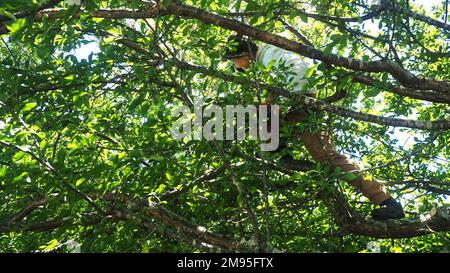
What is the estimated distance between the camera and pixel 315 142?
4211 millimetres

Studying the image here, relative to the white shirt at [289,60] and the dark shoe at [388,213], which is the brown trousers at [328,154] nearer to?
the dark shoe at [388,213]

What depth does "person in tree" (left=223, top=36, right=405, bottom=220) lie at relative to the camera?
395 centimetres

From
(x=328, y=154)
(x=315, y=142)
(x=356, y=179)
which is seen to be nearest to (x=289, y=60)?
(x=315, y=142)

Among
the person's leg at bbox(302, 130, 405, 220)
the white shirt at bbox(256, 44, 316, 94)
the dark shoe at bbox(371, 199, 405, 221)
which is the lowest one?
the dark shoe at bbox(371, 199, 405, 221)

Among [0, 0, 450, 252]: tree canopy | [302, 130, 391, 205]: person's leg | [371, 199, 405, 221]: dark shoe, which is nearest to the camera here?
[0, 0, 450, 252]: tree canopy

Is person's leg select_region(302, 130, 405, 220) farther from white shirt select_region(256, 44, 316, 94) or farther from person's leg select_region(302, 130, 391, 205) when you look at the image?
white shirt select_region(256, 44, 316, 94)

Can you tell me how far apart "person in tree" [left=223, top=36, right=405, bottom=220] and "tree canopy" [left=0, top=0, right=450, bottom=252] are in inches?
6.0

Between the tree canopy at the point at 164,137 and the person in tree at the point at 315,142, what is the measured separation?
6.0 inches

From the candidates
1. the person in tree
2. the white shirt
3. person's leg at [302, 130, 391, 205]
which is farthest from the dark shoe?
the white shirt

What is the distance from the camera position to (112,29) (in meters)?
3.24

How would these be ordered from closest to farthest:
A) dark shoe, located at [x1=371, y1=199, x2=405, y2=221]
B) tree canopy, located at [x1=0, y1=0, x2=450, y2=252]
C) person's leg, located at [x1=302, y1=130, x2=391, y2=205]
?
tree canopy, located at [x1=0, y1=0, x2=450, y2=252] < dark shoe, located at [x1=371, y1=199, x2=405, y2=221] < person's leg, located at [x1=302, y1=130, x2=391, y2=205]

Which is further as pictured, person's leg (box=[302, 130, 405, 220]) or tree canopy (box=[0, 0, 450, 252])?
person's leg (box=[302, 130, 405, 220])

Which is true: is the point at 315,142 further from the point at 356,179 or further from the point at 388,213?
the point at 388,213
